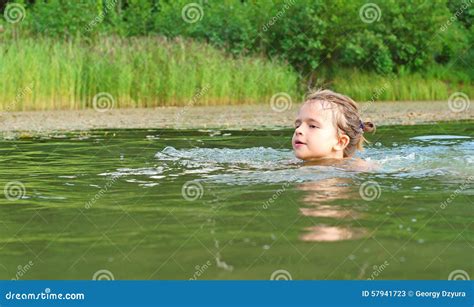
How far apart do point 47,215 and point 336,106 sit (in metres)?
3.42

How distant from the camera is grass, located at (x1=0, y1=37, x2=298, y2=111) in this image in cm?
1709

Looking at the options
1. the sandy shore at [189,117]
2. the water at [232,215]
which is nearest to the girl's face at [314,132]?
the water at [232,215]

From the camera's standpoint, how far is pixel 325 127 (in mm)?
7816

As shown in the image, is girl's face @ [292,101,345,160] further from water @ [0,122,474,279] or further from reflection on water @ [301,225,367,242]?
reflection on water @ [301,225,367,242]

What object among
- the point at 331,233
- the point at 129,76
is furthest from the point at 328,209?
the point at 129,76

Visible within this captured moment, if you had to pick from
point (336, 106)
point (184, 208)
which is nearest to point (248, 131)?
point (336, 106)

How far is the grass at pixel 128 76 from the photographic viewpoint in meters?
17.1

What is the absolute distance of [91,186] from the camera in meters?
6.55

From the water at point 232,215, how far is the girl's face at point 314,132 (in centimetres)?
22

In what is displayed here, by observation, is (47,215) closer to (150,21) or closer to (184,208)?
(184,208)

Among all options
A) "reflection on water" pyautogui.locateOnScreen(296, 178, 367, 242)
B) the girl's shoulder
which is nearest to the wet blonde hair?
the girl's shoulder

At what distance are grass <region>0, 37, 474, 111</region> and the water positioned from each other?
798cm

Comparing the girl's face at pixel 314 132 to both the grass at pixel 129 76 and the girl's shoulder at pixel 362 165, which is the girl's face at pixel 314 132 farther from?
the grass at pixel 129 76

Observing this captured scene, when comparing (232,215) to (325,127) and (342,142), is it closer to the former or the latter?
(325,127)
